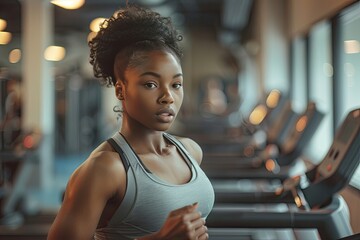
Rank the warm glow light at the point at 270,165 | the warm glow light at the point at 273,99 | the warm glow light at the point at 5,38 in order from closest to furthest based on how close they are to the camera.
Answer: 1. the warm glow light at the point at 270,165
2. the warm glow light at the point at 273,99
3. the warm glow light at the point at 5,38

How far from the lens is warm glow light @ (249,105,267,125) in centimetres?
591

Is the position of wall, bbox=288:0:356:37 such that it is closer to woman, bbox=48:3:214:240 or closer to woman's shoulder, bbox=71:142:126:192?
woman, bbox=48:3:214:240

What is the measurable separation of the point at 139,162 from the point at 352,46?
9.92 ft

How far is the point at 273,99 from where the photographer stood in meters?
5.79

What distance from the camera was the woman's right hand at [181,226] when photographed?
1292 millimetres

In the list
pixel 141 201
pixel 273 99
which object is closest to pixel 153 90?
pixel 141 201

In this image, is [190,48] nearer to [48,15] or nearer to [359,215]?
[48,15]

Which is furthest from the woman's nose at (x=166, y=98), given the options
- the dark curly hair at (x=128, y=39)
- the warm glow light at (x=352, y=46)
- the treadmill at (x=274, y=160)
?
the warm glow light at (x=352, y=46)

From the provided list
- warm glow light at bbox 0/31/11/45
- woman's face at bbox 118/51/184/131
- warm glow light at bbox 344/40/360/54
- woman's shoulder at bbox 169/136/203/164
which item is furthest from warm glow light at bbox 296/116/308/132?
warm glow light at bbox 0/31/11/45

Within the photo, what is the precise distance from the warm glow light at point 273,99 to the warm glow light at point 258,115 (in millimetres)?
103

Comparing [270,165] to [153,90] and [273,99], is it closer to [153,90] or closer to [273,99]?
[273,99]

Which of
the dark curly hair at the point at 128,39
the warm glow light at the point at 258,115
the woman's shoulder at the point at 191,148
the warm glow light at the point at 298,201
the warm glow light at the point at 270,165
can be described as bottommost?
the warm glow light at the point at 270,165

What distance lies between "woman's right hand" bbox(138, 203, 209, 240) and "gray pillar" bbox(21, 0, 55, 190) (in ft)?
22.3

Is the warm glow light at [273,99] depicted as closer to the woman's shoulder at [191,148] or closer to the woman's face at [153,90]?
the woman's shoulder at [191,148]
